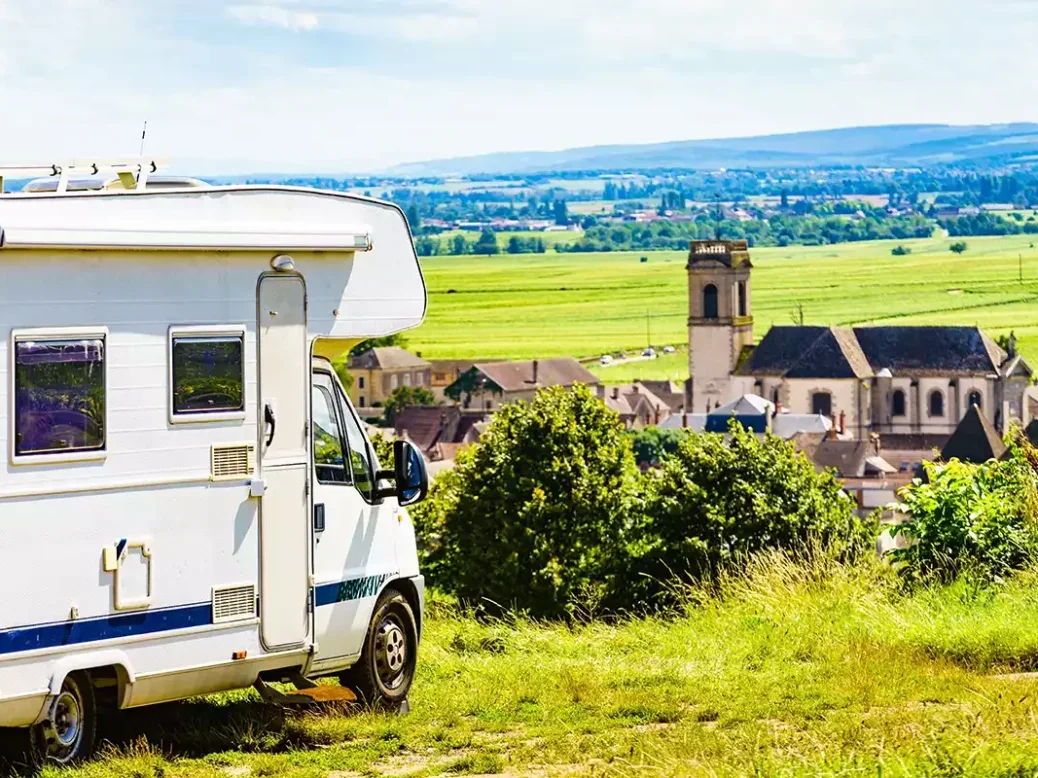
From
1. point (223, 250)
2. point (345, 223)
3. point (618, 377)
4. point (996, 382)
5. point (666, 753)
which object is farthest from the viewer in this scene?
point (618, 377)

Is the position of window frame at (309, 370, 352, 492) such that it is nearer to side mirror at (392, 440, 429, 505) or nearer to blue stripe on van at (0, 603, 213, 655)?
side mirror at (392, 440, 429, 505)

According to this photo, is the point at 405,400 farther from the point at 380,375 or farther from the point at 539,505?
the point at 539,505

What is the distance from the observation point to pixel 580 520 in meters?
38.4

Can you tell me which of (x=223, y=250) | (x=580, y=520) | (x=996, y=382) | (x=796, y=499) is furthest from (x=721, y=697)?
(x=996, y=382)

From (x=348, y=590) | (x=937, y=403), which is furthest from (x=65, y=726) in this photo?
(x=937, y=403)

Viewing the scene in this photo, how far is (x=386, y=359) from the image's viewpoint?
179 metres

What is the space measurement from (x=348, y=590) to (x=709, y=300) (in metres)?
157

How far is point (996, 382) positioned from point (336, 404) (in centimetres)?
14336

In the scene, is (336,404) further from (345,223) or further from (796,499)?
(796,499)

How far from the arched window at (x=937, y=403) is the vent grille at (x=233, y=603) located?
474 feet

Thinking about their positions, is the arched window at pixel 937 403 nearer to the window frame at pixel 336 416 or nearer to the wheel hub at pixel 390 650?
the wheel hub at pixel 390 650

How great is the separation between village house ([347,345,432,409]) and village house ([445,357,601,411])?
8244 millimetres

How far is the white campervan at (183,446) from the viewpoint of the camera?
7387mm

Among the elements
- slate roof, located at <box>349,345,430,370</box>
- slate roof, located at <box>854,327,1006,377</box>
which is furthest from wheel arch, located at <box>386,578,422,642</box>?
slate roof, located at <box>349,345,430,370</box>
